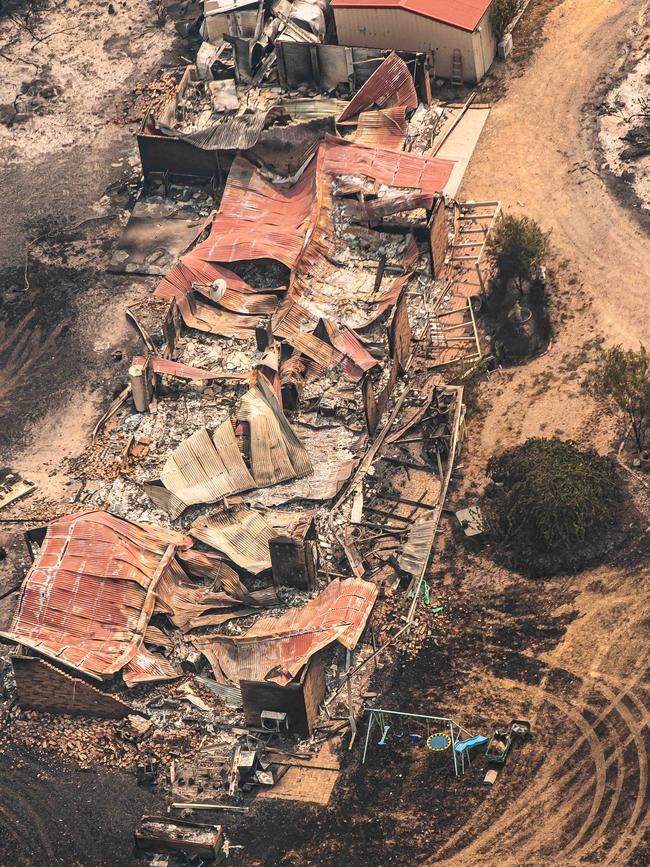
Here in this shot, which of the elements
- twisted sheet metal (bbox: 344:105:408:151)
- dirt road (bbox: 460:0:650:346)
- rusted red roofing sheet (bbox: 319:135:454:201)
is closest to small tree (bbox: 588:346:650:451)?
dirt road (bbox: 460:0:650:346)

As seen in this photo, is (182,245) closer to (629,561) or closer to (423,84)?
(423,84)

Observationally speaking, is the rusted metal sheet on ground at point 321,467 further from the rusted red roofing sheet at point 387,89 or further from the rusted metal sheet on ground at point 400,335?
the rusted red roofing sheet at point 387,89

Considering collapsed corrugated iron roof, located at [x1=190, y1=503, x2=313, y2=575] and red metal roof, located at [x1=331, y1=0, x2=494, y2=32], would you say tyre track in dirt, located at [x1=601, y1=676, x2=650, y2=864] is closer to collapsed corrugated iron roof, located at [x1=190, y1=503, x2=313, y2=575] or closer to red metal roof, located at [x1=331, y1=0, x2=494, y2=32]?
collapsed corrugated iron roof, located at [x1=190, y1=503, x2=313, y2=575]

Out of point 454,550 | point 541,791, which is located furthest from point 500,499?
point 541,791

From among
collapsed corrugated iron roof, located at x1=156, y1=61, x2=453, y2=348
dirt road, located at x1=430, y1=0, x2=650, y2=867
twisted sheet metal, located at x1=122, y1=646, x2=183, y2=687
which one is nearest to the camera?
dirt road, located at x1=430, y1=0, x2=650, y2=867

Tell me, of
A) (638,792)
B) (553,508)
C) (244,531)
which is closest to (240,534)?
(244,531)

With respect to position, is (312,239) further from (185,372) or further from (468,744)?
(468,744)
